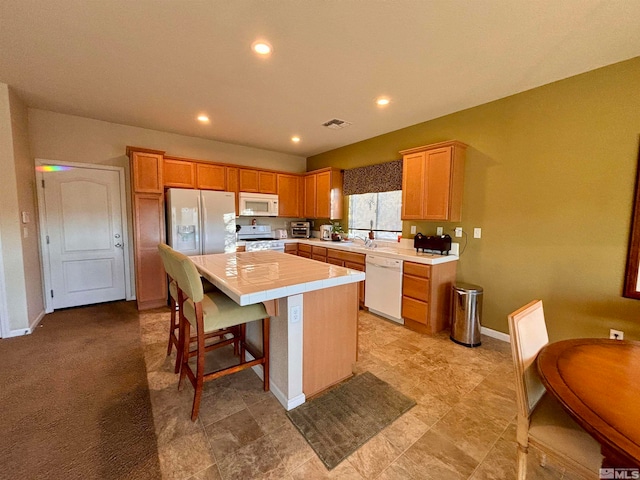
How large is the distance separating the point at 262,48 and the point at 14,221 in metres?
3.26

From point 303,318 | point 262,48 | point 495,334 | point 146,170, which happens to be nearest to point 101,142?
point 146,170

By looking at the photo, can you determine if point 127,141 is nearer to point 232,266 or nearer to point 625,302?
point 232,266

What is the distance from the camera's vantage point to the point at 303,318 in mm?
1877

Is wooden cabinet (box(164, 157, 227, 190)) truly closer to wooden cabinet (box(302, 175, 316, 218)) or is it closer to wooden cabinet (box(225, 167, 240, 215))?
wooden cabinet (box(225, 167, 240, 215))

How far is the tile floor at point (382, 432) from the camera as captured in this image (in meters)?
1.41

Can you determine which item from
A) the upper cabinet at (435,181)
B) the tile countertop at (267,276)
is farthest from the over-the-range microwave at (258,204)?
the upper cabinet at (435,181)

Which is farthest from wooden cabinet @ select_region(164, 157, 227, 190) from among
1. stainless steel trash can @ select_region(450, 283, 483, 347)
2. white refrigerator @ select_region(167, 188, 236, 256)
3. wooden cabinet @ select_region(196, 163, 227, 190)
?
stainless steel trash can @ select_region(450, 283, 483, 347)

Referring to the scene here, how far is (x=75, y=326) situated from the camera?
3195 mm

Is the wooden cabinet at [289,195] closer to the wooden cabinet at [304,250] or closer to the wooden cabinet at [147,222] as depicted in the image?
the wooden cabinet at [304,250]

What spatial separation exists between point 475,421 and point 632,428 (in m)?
1.20

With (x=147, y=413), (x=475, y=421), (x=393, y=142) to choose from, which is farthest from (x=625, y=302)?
(x=147, y=413)

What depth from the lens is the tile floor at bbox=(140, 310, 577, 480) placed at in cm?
141

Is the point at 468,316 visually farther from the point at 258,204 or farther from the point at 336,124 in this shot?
the point at 258,204

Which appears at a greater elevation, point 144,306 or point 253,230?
point 253,230
